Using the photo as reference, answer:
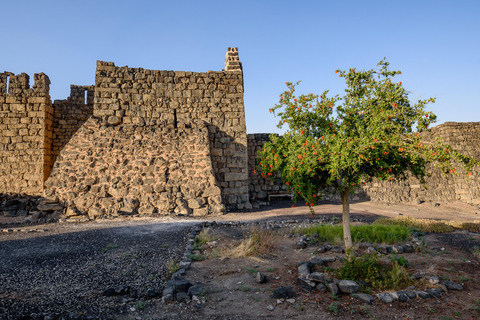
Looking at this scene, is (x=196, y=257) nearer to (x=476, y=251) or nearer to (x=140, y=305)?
(x=140, y=305)

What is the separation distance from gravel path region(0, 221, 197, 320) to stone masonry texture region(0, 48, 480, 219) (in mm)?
3148

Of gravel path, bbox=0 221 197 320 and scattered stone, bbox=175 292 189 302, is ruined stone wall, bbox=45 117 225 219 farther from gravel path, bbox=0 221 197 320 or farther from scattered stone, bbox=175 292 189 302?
scattered stone, bbox=175 292 189 302

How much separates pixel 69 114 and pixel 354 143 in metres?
15.6

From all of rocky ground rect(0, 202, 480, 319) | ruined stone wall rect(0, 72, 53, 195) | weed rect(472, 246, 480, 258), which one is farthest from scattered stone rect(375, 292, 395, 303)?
ruined stone wall rect(0, 72, 53, 195)

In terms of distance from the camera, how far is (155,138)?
42.1 ft

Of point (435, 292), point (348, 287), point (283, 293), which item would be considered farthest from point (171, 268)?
point (435, 292)

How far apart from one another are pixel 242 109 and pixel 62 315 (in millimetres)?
11837

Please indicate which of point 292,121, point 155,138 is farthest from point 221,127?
point 292,121

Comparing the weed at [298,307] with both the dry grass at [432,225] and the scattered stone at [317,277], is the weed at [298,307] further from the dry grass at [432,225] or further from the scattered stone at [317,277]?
the dry grass at [432,225]

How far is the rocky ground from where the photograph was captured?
359cm

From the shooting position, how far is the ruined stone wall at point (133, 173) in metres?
11.2

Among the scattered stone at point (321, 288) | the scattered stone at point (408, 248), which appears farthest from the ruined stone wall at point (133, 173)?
the scattered stone at point (321, 288)

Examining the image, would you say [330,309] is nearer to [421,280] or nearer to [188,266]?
[421,280]

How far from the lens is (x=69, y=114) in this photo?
51.3 feet
